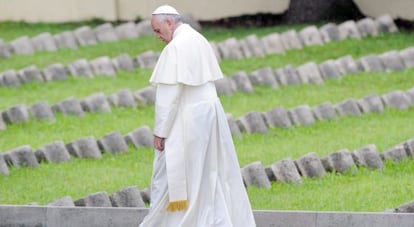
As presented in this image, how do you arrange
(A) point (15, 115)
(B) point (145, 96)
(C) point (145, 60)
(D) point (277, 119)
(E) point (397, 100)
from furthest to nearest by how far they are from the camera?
(C) point (145, 60) < (B) point (145, 96) < (E) point (397, 100) < (A) point (15, 115) < (D) point (277, 119)

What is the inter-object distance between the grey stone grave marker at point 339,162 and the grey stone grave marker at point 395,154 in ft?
1.68

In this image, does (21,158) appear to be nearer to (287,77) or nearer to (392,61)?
(287,77)

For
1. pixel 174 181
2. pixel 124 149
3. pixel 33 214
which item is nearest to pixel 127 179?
pixel 124 149

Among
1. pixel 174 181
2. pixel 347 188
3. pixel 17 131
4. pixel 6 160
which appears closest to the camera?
pixel 174 181

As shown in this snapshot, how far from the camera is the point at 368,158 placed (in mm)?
15273

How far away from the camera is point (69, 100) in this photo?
18.3 meters

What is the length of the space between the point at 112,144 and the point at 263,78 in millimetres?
4357

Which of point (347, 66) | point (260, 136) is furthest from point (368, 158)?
point (347, 66)

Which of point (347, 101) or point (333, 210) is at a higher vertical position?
point (333, 210)

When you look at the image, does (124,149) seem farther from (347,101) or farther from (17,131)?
(347,101)

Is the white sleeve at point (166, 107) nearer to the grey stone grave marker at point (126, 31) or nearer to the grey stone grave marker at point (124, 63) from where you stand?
the grey stone grave marker at point (124, 63)

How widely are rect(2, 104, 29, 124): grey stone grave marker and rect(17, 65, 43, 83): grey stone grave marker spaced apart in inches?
104

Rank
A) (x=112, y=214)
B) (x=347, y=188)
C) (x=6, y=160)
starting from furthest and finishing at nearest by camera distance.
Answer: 1. (x=6, y=160)
2. (x=347, y=188)
3. (x=112, y=214)

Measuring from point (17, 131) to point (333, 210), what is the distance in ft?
17.4
